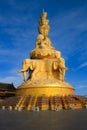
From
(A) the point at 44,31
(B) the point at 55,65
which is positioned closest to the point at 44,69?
(B) the point at 55,65

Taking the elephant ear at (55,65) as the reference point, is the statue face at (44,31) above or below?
above

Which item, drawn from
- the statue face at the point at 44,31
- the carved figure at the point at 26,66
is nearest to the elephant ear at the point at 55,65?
the carved figure at the point at 26,66

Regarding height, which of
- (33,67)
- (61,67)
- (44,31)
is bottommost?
(61,67)

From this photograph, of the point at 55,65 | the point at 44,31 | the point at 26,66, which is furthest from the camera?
the point at 44,31

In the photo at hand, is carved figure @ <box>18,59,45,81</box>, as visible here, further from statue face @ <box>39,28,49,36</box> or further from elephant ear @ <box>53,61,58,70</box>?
statue face @ <box>39,28,49,36</box>

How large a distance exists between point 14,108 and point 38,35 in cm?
867

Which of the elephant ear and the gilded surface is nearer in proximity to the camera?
the gilded surface

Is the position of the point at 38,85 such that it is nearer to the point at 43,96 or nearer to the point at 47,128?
the point at 43,96

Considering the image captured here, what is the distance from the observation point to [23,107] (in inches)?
579

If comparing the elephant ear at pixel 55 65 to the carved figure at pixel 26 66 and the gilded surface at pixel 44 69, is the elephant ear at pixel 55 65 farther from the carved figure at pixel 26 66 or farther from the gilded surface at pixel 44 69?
the carved figure at pixel 26 66

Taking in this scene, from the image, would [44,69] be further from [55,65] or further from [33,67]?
[55,65]

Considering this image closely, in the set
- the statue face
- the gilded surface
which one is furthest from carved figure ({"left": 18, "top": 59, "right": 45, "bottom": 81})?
the statue face

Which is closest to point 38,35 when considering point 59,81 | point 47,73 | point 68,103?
point 47,73

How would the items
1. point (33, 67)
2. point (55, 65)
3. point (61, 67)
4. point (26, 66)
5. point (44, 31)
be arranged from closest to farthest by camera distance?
point (61, 67)
point (55, 65)
point (26, 66)
point (33, 67)
point (44, 31)
